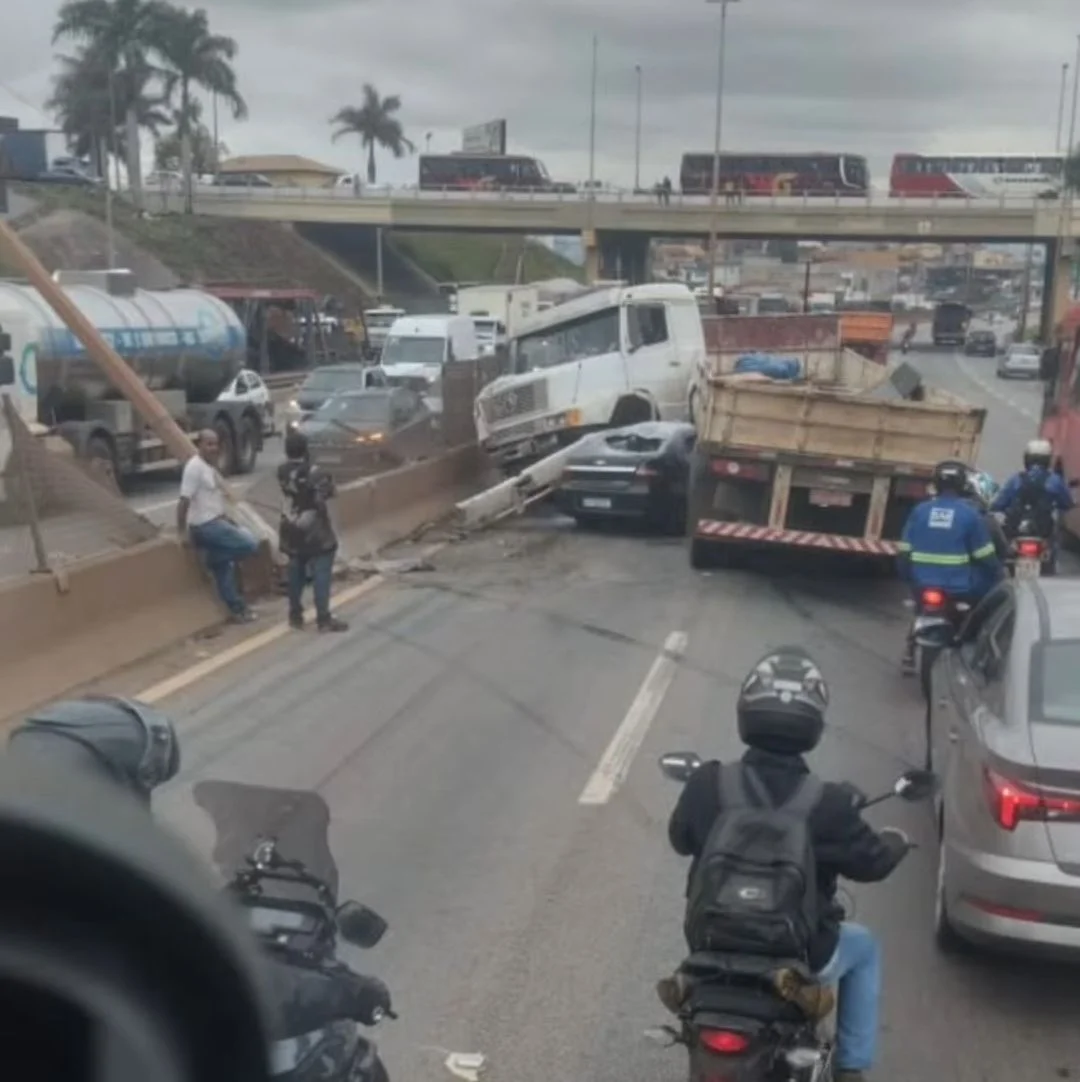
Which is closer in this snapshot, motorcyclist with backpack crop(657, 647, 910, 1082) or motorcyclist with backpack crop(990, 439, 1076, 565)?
motorcyclist with backpack crop(657, 647, 910, 1082)

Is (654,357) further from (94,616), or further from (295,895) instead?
(295,895)

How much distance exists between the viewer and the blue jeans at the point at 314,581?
15.0 m

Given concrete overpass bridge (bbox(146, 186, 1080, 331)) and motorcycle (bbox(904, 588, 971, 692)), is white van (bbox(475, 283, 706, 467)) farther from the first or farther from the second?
concrete overpass bridge (bbox(146, 186, 1080, 331))

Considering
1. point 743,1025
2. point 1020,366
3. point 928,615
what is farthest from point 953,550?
point 1020,366

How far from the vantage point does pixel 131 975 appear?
3.54 feet

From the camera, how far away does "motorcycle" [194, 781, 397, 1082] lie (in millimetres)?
3934

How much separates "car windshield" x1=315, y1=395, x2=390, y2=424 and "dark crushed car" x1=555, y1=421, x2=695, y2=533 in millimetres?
5638

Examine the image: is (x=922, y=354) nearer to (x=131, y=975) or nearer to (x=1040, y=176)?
(x=1040, y=176)

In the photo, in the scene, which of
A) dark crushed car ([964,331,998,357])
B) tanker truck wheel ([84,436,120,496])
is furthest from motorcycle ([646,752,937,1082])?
dark crushed car ([964,331,998,357])

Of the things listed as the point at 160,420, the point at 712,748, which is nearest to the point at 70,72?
the point at 160,420

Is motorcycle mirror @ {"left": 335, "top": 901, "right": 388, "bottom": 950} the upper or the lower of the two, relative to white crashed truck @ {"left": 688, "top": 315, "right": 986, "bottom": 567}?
upper

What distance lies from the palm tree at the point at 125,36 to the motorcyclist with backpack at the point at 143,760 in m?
79.5

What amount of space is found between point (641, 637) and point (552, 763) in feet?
15.8

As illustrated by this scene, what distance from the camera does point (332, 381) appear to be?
3841cm
